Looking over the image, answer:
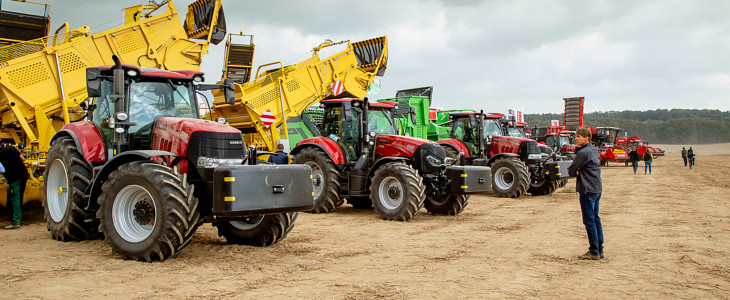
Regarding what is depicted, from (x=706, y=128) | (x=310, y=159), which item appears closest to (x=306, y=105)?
(x=310, y=159)

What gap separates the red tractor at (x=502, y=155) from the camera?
1371 cm

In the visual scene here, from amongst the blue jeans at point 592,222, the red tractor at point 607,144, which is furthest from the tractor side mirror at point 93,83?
the red tractor at point 607,144

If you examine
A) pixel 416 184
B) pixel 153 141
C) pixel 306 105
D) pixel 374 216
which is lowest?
pixel 374 216

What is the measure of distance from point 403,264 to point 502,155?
8902mm

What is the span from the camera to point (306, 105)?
1448cm

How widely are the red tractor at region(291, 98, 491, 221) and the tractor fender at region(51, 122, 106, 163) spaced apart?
4497mm

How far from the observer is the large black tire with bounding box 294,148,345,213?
1041 cm

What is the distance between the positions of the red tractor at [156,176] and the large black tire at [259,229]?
0.01m

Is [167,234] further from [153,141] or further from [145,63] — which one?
[145,63]

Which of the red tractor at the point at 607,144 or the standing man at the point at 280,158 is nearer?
the standing man at the point at 280,158

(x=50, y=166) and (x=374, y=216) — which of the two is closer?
(x=50, y=166)

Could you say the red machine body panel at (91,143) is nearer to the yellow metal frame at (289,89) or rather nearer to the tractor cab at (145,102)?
the tractor cab at (145,102)

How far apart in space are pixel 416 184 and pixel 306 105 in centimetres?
613

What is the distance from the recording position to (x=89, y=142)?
6699mm
